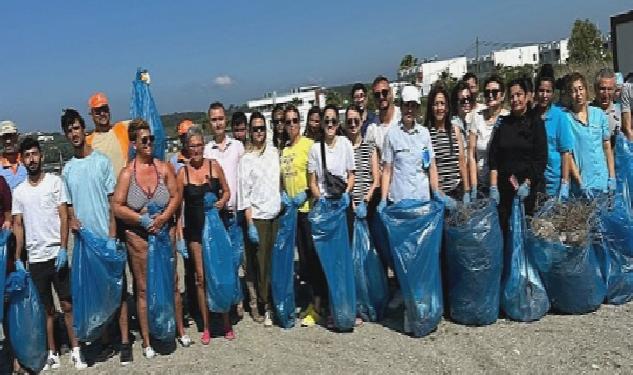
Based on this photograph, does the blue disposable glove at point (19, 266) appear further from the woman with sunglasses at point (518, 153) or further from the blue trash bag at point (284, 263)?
the woman with sunglasses at point (518, 153)

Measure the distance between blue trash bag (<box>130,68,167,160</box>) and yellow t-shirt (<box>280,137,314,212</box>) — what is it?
3.27ft

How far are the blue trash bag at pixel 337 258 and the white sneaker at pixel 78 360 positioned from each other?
5.54 feet

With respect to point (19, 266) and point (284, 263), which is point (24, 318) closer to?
point (19, 266)

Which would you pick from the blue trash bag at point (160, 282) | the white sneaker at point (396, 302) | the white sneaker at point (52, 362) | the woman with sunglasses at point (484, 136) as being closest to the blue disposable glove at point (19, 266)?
the white sneaker at point (52, 362)

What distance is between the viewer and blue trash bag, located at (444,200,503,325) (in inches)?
148

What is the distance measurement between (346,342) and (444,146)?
1482 mm

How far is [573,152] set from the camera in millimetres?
4086

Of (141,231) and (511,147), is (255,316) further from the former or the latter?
(511,147)

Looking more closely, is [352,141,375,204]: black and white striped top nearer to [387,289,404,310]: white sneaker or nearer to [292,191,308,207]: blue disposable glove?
[292,191,308,207]: blue disposable glove

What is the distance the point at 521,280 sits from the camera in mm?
3859

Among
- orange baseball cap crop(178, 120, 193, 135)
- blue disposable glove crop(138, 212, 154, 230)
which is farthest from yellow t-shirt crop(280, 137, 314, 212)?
blue disposable glove crop(138, 212, 154, 230)

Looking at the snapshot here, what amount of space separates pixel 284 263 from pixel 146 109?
5.28 feet

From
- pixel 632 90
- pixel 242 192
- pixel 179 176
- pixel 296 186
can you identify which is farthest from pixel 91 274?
pixel 632 90

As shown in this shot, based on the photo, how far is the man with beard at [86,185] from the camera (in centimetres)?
374
